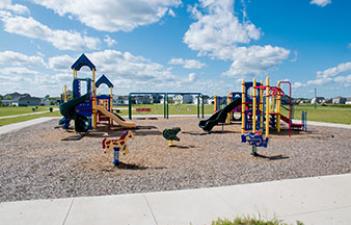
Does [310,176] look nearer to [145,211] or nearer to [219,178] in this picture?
[219,178]

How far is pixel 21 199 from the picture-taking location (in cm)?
413

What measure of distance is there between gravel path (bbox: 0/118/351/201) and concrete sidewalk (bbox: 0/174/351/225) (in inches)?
19.8

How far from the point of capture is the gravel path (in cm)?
478

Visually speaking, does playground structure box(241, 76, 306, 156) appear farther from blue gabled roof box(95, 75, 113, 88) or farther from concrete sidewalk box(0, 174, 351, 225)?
blue gabled roof box(95, 75, 113, 88)

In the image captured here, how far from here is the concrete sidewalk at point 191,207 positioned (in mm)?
3354

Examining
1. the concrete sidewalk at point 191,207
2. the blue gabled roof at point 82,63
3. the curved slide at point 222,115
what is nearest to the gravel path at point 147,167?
the concrete sidewalk at point 191,207

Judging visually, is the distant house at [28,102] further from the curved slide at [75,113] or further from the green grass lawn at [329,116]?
the green grass lawn at [329,116]

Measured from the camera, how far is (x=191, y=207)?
373 cm

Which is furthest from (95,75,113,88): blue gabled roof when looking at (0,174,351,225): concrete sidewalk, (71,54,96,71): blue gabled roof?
(0,174,351,225): concrete sidewalk

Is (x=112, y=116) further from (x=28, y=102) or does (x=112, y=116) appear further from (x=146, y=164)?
(x=28, y=102)

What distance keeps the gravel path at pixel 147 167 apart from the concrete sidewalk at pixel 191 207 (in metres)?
0.50

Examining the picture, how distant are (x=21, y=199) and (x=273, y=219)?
13.3 feet

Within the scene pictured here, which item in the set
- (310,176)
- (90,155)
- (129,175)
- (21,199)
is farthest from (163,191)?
(90,155)

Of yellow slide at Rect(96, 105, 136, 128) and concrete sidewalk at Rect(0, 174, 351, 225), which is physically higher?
yellow slide at Rect(96, 105, 136, 128)
